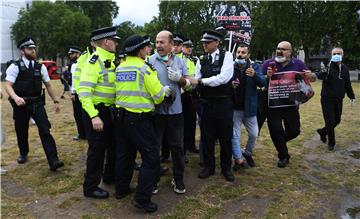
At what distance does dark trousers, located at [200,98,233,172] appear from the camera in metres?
5.46

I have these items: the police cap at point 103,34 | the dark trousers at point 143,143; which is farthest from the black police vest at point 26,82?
the dark trousers at point 143,143

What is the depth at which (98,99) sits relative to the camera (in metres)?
4.77

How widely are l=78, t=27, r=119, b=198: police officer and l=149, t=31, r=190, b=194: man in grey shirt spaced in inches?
22.9

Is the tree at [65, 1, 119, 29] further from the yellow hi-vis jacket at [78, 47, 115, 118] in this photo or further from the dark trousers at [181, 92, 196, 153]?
the yellow hi-vis jacket at [78, 47, 115, 118]

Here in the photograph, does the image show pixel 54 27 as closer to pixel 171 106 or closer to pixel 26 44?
pixel 26 44

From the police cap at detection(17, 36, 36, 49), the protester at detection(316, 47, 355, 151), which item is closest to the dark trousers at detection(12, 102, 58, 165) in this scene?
the police cap at detection(17, 36, 36, 49)

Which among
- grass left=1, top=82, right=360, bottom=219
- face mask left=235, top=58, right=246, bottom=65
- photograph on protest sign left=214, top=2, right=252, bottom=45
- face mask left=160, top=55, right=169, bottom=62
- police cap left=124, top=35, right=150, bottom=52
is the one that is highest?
photograph on protest sign left=214, top=2, right=252, bottom=45

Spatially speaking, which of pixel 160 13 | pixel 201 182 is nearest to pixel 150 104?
pixel 201 182

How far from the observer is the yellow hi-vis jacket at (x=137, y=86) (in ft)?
14.5

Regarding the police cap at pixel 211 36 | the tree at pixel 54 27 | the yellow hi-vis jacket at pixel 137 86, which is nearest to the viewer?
the yellow hi-vis jacket at pixel 137 86

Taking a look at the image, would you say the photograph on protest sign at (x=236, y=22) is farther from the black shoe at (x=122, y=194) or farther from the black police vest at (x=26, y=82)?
the black shoe at (x=122, y=194)

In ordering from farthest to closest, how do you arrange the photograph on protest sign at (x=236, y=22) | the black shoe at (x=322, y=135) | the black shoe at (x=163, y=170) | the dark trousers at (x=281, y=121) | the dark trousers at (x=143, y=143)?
1. the photograph on protest sign at (x=236, y=22)
2. the black shoe at (x=322, y=135)
3. the dark trousers at (x=281, y=121)
4. the black shoe at (x=163, y=170)
5. the dark trousers at (x=143, y=143)

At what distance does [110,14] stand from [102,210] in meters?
63.9

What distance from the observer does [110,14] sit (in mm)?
65312
